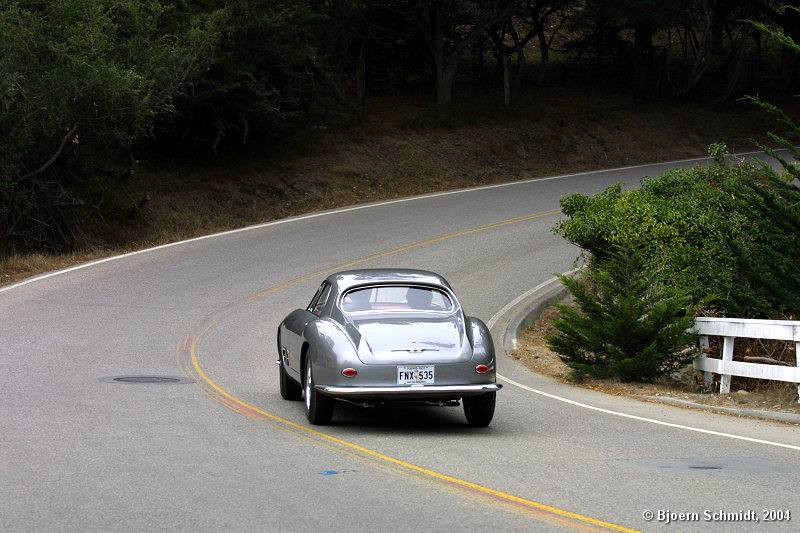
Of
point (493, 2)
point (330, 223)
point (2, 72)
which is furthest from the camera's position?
point (493, 2)

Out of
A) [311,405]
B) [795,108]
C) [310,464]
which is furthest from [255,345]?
[795,108]

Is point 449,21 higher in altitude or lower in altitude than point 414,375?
higher

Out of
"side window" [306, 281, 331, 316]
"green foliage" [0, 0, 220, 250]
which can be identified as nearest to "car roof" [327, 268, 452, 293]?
→ "side window" [306, 281, 331, 316]

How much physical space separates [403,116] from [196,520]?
35403 millimetres

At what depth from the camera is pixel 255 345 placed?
1609 centimetres

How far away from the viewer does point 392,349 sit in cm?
1006

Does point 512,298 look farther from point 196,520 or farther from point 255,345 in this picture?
point 196,520

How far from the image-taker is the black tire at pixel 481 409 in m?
10.4

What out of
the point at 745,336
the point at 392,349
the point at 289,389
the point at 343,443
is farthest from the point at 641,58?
the point at 343,443

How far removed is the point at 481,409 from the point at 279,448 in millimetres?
2337

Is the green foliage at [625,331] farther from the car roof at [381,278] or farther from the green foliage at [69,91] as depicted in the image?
the green foliage at [69,91]

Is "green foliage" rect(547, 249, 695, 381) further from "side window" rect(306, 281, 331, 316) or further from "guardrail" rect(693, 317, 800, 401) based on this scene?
"side window" rect(306, 281, 331, 316)

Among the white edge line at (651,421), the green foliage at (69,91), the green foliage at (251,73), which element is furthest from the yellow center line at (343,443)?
the green foliage at (251,73)

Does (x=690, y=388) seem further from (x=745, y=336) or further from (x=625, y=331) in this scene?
(x=745, y=336)
